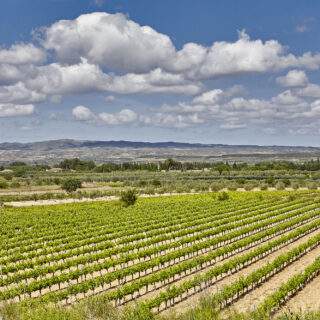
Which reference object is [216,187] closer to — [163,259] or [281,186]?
[281,186]

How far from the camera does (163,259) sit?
4019 centimetres

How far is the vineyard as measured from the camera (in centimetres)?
3022

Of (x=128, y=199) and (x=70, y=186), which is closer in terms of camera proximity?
(x=128, y=199)

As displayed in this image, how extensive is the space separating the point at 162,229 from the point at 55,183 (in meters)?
110

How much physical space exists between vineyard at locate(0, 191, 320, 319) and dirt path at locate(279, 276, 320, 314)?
114mm

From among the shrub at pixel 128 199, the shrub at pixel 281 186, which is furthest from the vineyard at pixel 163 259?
the shrub at pixel 281 186

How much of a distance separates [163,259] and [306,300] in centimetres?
1268

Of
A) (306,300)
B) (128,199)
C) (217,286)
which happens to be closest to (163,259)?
(217,286)

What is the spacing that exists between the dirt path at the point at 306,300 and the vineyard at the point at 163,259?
4.5 inches

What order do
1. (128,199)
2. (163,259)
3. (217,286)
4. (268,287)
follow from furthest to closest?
(128,199), (163,259), (217,286), (268,287)

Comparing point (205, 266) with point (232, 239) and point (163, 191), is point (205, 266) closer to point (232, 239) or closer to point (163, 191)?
point (232, 239)

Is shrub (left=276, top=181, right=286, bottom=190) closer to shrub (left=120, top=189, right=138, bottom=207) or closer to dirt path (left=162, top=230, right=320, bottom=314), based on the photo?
shrub (left=120, top=189, right=138, bottom=207)

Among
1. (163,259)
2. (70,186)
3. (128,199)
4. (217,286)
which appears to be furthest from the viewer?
(70,186)

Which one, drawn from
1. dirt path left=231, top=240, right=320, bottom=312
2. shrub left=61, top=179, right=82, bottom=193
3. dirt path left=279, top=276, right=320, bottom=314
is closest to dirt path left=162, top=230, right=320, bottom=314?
dirt path left=231, top=240, right=320, bottom=312
